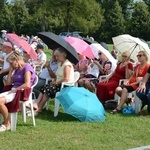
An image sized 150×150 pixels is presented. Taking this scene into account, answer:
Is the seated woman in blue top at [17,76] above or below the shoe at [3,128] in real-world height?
above

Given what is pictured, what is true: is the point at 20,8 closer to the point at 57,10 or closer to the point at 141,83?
the point at 57,10

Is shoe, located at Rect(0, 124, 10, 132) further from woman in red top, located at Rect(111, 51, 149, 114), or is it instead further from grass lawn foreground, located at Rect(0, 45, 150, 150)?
woman in red top, located at Rect(111, 51, 149, 114)

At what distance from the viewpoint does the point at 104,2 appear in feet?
217

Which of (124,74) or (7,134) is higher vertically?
(124,74)

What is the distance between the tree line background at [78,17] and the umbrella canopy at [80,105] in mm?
41634

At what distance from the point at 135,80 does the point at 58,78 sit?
1.71 m

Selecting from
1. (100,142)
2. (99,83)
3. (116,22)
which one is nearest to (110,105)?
(99,83)

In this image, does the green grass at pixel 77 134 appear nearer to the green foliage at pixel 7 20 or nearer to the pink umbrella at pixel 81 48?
the pink umbrella at pixel 81 48

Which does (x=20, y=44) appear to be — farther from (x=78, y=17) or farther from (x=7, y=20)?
(x=7, y=20)

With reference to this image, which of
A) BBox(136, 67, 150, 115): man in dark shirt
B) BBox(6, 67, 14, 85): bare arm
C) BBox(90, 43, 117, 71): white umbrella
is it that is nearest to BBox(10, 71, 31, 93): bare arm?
BBox(6, 67, 14, 85): bare arm

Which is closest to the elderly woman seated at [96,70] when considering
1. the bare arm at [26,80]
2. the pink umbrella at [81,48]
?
the pink umbrella at [81,48]

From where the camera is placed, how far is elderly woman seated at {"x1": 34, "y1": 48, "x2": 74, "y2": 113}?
7.33 metres

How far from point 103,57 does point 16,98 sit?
3776 mm

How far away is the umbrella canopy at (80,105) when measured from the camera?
22.2 feet
